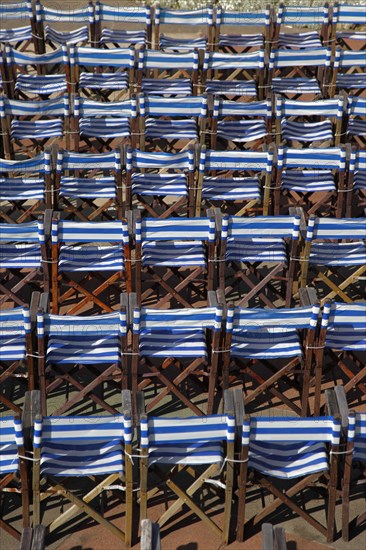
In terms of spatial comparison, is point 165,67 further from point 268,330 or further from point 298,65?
point 268,330

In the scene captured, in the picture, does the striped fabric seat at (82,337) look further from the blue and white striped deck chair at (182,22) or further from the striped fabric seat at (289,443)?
the blue and white striped deck chair at (182,22)

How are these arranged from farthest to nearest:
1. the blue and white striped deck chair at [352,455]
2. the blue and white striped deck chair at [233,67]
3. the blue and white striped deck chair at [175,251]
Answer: the blue and white striped deck chair at [233,67] < the blue and white striped deck chair at [175,251] < the blue and white striped deck chair at [352,455]

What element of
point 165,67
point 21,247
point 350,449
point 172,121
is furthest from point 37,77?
point 350,449

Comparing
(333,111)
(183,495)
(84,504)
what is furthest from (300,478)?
(333,111)

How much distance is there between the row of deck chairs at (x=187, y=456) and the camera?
11.1 m

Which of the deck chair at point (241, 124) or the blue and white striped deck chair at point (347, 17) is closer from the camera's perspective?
the deck chair at point (241, 124)

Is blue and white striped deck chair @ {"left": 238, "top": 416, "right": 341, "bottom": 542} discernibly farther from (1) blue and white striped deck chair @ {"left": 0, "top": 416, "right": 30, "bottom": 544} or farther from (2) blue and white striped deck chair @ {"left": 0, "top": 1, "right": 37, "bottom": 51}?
(2) blue and white striped deck chair @ {"left": 0, "top": 1, "right": 37, "bottom": 51}

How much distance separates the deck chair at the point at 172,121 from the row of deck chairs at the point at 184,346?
202 inches

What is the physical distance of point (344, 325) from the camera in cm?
1288

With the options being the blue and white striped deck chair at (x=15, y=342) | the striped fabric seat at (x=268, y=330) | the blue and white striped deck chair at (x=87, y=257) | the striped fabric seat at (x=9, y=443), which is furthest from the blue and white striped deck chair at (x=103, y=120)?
the striped fabric seat at (x=9, y=443)

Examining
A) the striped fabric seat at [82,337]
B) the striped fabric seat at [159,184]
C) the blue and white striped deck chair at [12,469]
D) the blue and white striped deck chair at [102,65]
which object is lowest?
the blue and white striped deck chair at [12,469]

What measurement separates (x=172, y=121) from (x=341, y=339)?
610cm

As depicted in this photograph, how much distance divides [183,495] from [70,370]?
2.51 m

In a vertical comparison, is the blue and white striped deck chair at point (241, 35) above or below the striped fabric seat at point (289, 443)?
above
